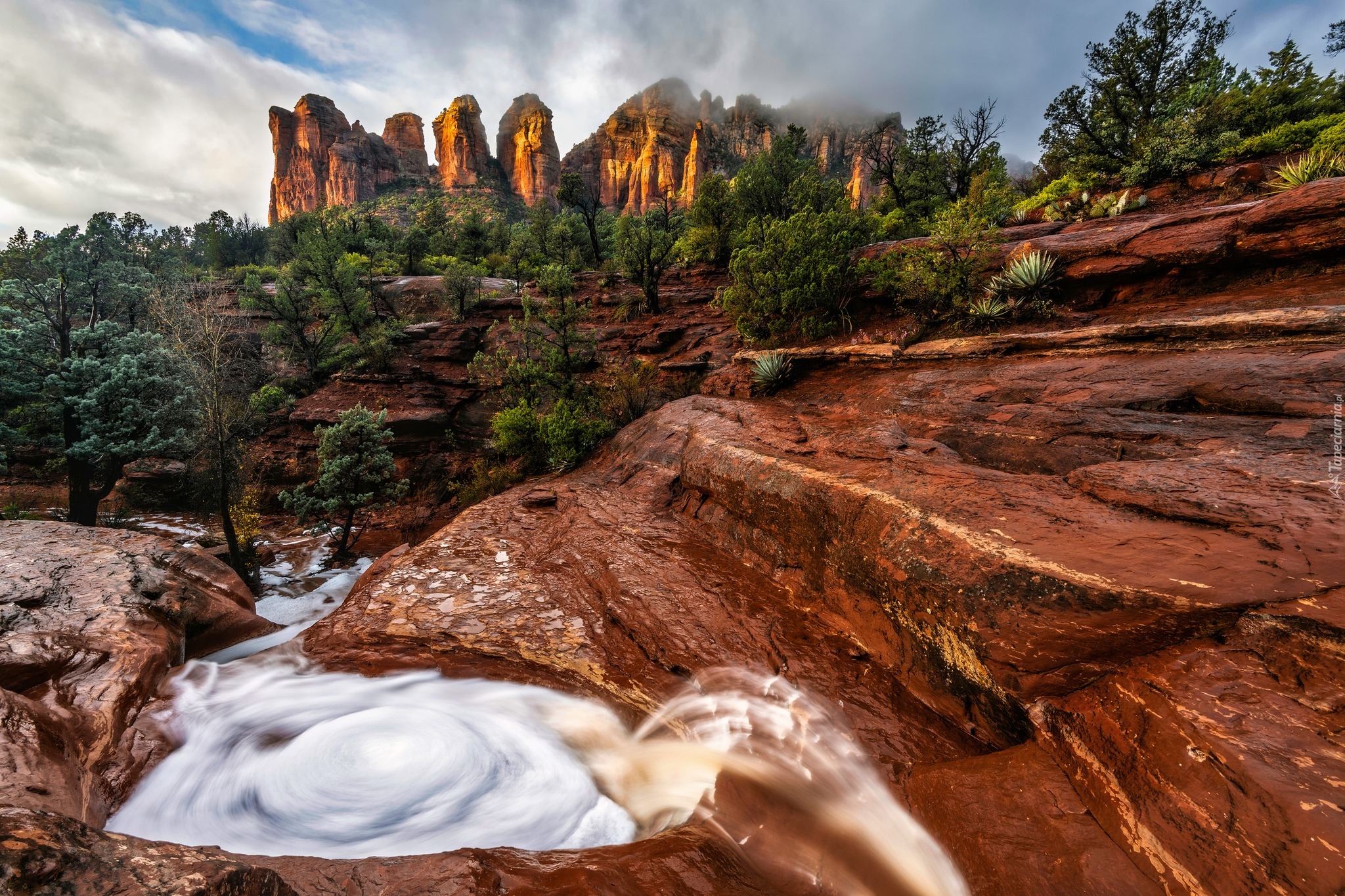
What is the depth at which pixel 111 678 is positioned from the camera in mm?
5102

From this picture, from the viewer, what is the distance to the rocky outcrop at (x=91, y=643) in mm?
3584

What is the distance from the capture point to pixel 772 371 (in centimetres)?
1110

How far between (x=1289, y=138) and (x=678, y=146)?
92.3 metres

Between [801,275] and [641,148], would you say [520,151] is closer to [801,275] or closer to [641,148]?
[641,148]

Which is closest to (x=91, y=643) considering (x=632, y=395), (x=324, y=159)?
(x=632, y=395)

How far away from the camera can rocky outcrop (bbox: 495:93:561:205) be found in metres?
92.1

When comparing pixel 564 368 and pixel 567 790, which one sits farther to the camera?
pixel 564 368

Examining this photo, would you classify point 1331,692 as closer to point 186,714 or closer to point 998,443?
point 998,443

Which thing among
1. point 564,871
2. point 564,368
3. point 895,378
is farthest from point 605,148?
point 564,871

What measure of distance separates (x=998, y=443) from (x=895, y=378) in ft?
11.1

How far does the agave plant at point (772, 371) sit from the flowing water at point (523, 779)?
7.56 metres

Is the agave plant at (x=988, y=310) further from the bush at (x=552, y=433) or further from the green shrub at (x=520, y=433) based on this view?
the green shrub at (x=520, y=433)

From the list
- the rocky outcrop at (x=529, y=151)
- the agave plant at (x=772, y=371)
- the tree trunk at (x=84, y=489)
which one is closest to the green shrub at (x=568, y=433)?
the agave plant at (x=772, y=371)

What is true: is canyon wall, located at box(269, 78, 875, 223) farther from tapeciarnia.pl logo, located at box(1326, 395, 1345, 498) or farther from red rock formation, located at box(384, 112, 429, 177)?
tapeciarnia.pl logo, located at box(1326, 395, 1345, 498)
